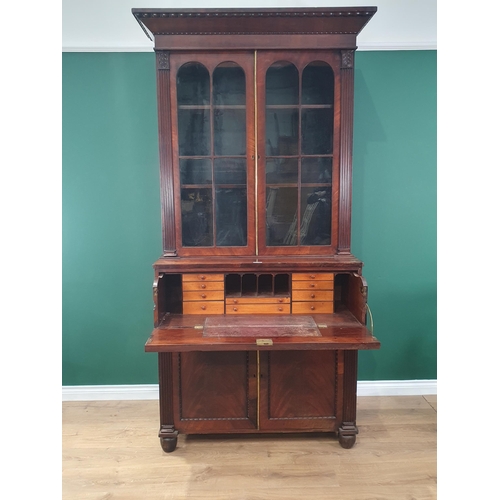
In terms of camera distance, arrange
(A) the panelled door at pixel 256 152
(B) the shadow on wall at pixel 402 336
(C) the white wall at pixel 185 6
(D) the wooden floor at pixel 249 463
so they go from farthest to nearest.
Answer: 1. (B) the shadow on wall at pixel 402 336
2. (C) the white wall at pixel 185 6
3. (A) the panelled door at pixel 256 152
4. (D) the wooden floor at pixel 249 463

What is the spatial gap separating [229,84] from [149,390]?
1878mm

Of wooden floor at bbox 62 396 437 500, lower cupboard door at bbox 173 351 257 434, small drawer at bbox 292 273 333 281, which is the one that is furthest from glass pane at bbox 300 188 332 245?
wooden floor at bbox 62 396 437 500

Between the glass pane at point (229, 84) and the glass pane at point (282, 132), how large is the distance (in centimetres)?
17

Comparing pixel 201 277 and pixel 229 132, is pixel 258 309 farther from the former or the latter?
pixel 229 132

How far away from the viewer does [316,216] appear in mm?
2004

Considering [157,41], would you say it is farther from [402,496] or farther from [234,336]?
[402,496]

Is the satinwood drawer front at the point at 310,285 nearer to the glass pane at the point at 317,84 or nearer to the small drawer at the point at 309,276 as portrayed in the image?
the small drawer at the point at 309,276

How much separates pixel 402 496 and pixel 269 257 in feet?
3.93

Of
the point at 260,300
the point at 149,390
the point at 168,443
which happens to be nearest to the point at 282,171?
the point at 260,300

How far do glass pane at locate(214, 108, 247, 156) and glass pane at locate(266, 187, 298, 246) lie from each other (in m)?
0.27

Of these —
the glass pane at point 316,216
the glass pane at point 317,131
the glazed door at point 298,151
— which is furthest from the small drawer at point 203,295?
the glass pane at point 317,131

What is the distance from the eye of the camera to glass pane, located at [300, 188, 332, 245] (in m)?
1.99

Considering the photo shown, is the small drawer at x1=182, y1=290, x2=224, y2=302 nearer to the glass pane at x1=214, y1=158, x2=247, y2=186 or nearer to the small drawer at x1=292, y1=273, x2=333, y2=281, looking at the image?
the small drawer at x1=292, y1=273, x2=333, y2=281

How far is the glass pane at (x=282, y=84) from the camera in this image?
192 cm
